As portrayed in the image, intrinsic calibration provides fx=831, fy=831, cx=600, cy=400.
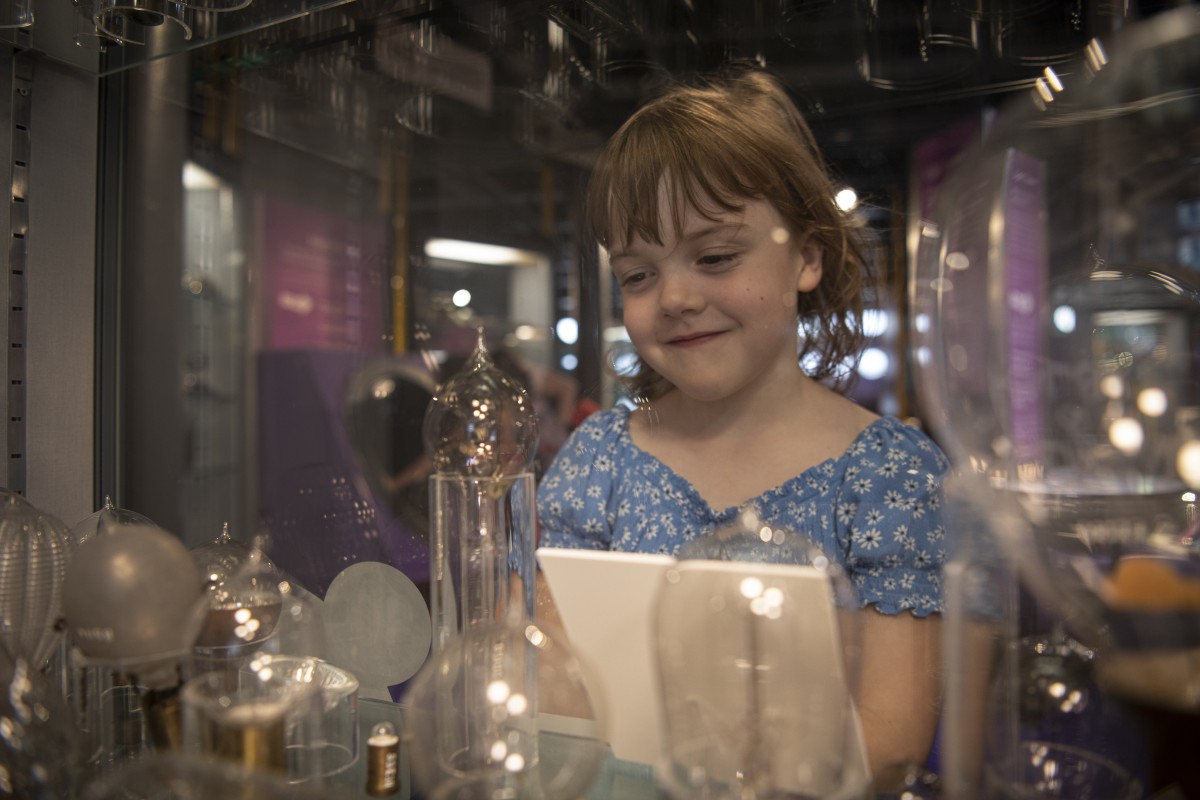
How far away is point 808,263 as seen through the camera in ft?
3.03

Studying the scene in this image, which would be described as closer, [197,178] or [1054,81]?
[1054,81]

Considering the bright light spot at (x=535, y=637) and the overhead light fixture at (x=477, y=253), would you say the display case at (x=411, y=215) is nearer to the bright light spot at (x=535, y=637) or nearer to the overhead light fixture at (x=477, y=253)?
the overhead light fixture at (x=477, y=253)

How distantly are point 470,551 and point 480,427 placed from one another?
4.5 inches

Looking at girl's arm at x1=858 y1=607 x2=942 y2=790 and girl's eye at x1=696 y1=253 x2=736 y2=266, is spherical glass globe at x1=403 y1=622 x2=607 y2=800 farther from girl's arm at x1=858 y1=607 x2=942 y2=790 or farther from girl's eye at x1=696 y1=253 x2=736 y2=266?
girl's eye at x1=696 y1=253 x2=736 y2=266

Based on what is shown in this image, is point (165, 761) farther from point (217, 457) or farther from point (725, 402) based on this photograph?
point (217, 457)

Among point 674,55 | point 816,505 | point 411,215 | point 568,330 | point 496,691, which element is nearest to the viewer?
point 496,691

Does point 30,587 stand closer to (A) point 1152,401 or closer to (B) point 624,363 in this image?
(B) point 624,363

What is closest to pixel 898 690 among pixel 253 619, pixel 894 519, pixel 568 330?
pixel 894 519

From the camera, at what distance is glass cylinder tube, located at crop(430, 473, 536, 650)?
0.76 m

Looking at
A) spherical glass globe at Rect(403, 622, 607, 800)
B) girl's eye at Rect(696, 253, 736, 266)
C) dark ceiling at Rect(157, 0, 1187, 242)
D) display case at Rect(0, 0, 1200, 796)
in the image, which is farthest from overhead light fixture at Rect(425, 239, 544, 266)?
spherical glass globe at Rect(403, 622, 607, 800)

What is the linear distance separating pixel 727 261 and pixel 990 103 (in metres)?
0.42

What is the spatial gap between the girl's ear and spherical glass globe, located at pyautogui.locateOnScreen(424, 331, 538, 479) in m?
0.34

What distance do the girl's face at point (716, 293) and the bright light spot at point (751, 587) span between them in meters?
0.38

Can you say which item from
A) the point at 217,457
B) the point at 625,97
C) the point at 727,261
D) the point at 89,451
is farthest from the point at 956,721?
the point at 217,457
